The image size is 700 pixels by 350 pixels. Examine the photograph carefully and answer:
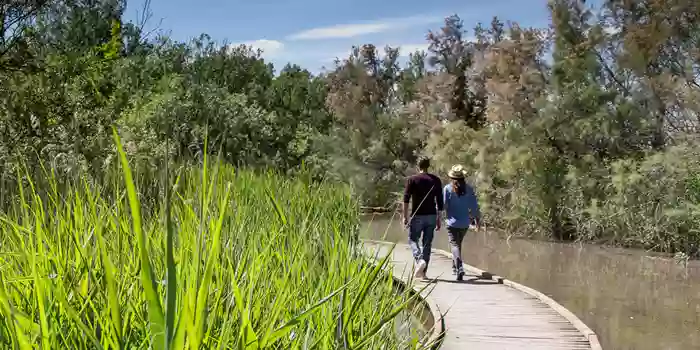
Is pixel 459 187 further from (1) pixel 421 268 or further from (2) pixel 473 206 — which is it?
(1) pixel 421 268

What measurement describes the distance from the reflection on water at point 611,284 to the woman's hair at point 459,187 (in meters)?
0.91

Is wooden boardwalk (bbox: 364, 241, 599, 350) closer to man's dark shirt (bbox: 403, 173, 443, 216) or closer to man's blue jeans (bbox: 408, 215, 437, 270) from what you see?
man's blue jeans (bbox: 408, 215, 437, 270)

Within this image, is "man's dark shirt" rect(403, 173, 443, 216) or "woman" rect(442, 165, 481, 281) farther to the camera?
"woman" rect(442, 165, 481, 281)

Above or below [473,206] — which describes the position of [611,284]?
below

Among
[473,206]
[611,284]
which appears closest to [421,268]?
[473,206]

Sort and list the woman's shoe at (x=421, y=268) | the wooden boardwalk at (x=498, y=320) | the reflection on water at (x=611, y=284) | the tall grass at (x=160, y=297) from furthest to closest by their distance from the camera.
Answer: the woman's shoe at (x=421, y=268) < the reflection on water at (x=611, y=284) < the wooden boardwalk at (x=498, y=320) < the tall grass at (x=160, y=297)

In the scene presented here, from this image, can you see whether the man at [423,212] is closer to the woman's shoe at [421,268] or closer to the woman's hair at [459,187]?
the woman's shoe at [421,268]

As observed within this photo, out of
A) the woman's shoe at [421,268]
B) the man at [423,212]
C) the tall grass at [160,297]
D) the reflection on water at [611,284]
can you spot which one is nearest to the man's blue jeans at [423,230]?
the man at [423,212]

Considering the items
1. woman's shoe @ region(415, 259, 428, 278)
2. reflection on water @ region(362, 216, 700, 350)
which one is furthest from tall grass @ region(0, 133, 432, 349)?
woman's shoe @ region(415, 259, 428, 278)

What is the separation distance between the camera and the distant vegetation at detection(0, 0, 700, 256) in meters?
9.62

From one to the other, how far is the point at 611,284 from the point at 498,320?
5502 mm

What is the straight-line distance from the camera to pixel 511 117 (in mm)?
19797

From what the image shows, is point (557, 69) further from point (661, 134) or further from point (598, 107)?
point (661, 134)

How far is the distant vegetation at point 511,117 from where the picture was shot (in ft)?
31.6
